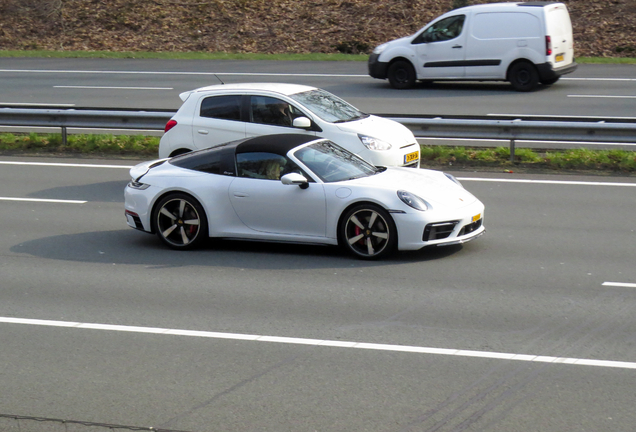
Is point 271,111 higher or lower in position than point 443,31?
lower

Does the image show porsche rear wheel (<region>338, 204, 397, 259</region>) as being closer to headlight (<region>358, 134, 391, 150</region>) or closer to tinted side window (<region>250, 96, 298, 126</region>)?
headlight (<region>358, 134, 391, 150</region>)

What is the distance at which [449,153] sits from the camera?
48.1 feet

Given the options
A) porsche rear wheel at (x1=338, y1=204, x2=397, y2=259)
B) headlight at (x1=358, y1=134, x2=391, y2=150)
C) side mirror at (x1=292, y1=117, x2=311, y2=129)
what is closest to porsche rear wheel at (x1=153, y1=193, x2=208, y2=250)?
porsche rear wheel at (x1=338, y1=204, x2=397, y2=259)

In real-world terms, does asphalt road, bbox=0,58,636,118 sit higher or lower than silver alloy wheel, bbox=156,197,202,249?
higher

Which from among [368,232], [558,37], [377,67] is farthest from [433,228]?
[377,67]

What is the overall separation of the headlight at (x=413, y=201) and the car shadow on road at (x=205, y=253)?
0.58m

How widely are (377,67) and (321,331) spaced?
16395mm

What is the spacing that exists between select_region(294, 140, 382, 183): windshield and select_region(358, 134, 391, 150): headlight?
1.95 meters

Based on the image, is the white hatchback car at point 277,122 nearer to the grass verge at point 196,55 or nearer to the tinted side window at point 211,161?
the tinted side window at point 211,161

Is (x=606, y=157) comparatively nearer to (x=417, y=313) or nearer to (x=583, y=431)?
(x=417, y=313)

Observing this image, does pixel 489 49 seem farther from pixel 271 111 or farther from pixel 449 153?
pixel 271 111

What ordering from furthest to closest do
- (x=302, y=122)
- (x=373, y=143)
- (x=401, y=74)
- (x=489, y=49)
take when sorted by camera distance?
(x=401, y=74) → (x=489, y=49) → (x=373, y=143) → (x=302, y=122)

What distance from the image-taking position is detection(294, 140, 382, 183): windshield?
9250mm

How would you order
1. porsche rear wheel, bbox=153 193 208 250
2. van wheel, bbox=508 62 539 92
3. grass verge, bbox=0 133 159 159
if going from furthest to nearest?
van wheel, bbox=508 62 539 92, grass verge, bbox=0 133 159 159, porsche rear wheel, bbox=153 193 208 250
